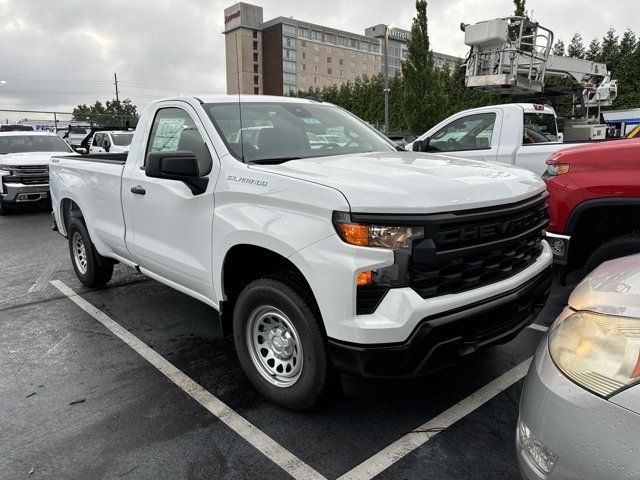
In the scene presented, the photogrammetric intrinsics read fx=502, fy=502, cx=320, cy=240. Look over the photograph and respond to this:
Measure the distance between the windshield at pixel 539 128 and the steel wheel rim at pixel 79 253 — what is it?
5767mm

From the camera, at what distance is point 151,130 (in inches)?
169

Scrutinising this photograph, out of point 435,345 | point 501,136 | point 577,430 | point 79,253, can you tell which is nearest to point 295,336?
point 435,345

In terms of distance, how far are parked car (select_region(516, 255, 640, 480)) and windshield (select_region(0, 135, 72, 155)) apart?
1330cm

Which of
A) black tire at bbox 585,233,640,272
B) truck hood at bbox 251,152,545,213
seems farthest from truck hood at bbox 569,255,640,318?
black tire at bbox 585,233,640,272

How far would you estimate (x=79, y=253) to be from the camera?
5.85 metres

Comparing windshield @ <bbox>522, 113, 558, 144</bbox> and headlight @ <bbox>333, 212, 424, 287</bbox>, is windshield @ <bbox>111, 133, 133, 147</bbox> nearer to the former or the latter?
windshield @ <bbox>522, 113, 558, 144</bbox>

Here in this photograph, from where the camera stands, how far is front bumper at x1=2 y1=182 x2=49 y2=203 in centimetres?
1106

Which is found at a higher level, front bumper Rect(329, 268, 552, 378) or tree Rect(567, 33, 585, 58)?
tree Rect(567, 33, 585, 58)

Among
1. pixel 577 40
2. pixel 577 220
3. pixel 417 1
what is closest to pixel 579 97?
pixel 577 220

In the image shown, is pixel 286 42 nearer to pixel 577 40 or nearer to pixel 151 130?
pixel 577 40

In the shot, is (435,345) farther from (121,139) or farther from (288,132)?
(121,139)

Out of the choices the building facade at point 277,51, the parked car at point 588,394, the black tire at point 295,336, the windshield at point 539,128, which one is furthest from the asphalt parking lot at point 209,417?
the building facade at point 277,51

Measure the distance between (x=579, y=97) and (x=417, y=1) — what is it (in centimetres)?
1443

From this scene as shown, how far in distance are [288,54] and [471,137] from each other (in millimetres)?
97717
